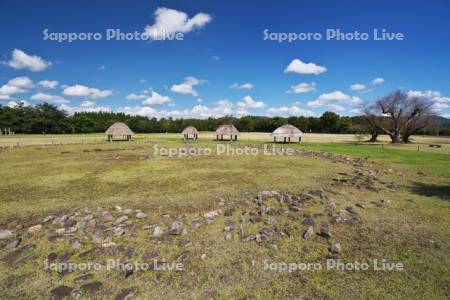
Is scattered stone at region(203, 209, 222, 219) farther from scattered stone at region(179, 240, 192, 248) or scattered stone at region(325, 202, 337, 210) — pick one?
scattered stone at region(325, 202, 337, 210)

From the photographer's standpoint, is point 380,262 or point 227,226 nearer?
point 380,262

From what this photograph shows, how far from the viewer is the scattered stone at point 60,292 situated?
393 cm

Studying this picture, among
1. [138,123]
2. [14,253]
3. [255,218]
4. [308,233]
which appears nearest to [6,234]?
[14,253]

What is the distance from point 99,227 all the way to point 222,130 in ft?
131

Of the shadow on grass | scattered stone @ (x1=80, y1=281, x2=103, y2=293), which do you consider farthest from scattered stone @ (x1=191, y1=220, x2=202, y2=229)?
the shadow on grass

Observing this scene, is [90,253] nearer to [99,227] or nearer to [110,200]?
[99,227]

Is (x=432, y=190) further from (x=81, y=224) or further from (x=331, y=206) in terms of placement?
(x=81, y=224)

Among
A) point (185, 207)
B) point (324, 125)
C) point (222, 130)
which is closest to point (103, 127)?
point (222, 130)

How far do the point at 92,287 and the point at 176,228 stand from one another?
2.35m

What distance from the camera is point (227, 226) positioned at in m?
6.43

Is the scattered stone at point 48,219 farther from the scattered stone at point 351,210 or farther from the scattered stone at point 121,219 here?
the scattered stone at point 351,210

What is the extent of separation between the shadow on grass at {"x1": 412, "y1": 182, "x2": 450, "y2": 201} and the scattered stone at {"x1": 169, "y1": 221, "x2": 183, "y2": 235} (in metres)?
10.3

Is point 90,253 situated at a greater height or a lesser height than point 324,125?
lesser

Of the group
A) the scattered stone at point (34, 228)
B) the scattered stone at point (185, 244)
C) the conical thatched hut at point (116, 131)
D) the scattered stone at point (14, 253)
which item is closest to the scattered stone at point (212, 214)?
the scattered stone at point (185, 244)
